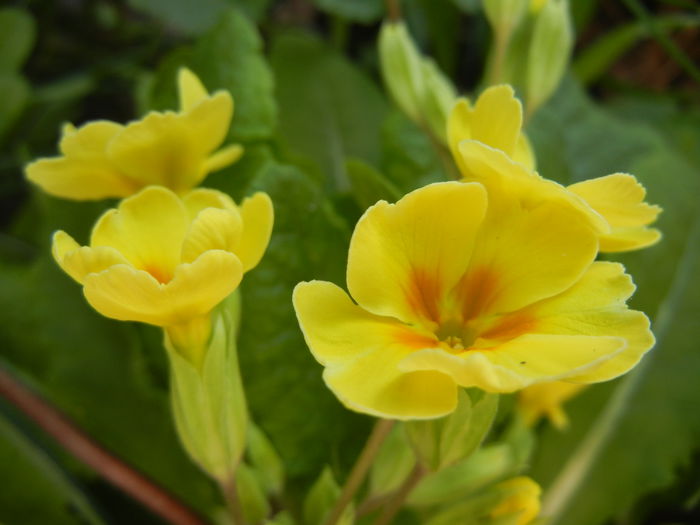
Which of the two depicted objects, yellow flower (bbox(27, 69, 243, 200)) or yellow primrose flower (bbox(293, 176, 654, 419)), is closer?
yellow primrose flower (bbox(293, 176, 654, 419))

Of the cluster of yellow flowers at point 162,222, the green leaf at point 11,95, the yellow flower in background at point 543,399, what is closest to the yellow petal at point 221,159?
the cluster of yellow flowers at point 162,222

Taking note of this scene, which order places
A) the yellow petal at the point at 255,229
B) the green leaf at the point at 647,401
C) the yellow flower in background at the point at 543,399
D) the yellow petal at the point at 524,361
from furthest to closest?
the green leaf at the point at 647,401, the yellow flower in background at the point at 543,399, the yellow petal at the point at 255,229, the yellow petal at the point at 524,361

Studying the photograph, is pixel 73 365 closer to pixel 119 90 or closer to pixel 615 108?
pixel 119 90

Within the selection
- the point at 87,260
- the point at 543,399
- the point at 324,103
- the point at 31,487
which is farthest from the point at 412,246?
the point at 324,103

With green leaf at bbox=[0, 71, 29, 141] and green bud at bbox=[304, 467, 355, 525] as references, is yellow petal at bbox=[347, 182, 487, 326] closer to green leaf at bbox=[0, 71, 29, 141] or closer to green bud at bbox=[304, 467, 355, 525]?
green bud at bbox=[304, 467, 355, 525]

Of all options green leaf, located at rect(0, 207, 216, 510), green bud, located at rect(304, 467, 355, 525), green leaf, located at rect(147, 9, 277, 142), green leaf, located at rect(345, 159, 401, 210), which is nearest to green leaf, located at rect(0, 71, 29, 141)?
green leaf, located at rect(0, 207, 216, 510)

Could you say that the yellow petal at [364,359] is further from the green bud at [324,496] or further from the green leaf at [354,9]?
the green leaf at [354,9]

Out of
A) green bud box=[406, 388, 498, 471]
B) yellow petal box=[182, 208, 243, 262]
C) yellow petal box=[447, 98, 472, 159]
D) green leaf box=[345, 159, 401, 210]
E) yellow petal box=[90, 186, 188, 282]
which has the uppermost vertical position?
yellow petal box=[447, 98, 472, 159]

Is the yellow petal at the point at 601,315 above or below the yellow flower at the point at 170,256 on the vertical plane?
below
